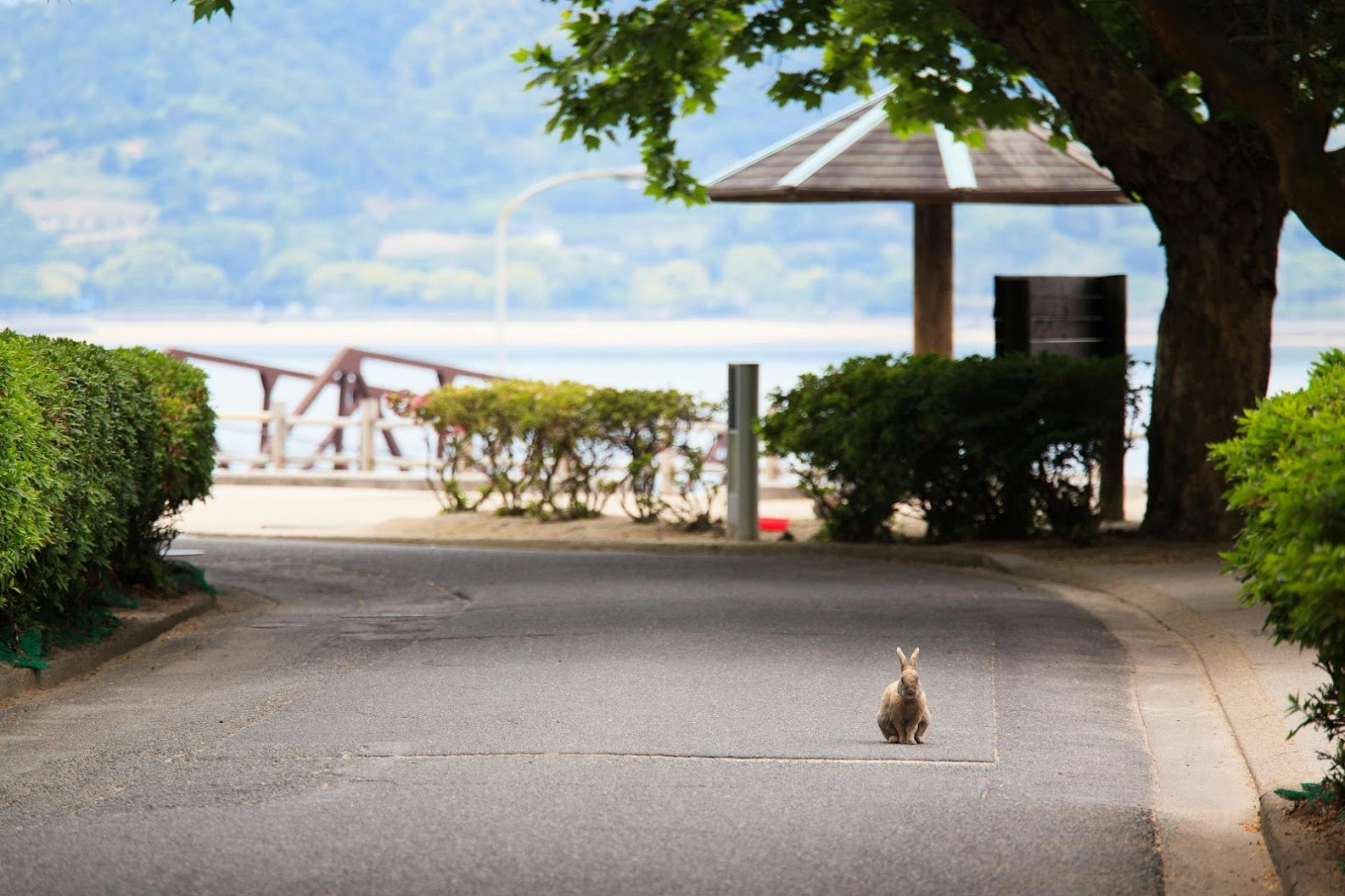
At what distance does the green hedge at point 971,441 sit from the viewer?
13.3m

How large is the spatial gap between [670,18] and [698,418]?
4242 millimetres

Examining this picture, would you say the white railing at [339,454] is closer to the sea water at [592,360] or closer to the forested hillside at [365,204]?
the sea water at [592,360]

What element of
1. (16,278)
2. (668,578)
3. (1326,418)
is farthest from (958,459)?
(16,278)

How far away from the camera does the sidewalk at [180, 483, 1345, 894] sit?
576 cm

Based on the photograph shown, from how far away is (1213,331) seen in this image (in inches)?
506

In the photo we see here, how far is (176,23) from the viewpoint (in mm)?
161875

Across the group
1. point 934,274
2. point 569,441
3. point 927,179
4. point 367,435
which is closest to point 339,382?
point 367,435

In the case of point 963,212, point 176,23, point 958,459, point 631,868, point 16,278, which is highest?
point 176,23

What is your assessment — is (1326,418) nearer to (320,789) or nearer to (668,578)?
(320,789)

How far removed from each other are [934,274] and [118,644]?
1138 centimetres

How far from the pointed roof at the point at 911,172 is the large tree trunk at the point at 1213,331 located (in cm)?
397

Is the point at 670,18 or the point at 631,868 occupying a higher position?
the point at 670,18

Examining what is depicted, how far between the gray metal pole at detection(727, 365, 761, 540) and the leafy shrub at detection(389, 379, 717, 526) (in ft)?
3.05

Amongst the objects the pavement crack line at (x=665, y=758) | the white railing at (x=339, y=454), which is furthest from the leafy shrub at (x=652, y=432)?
the pavement crack line at (x=665, y=758)
